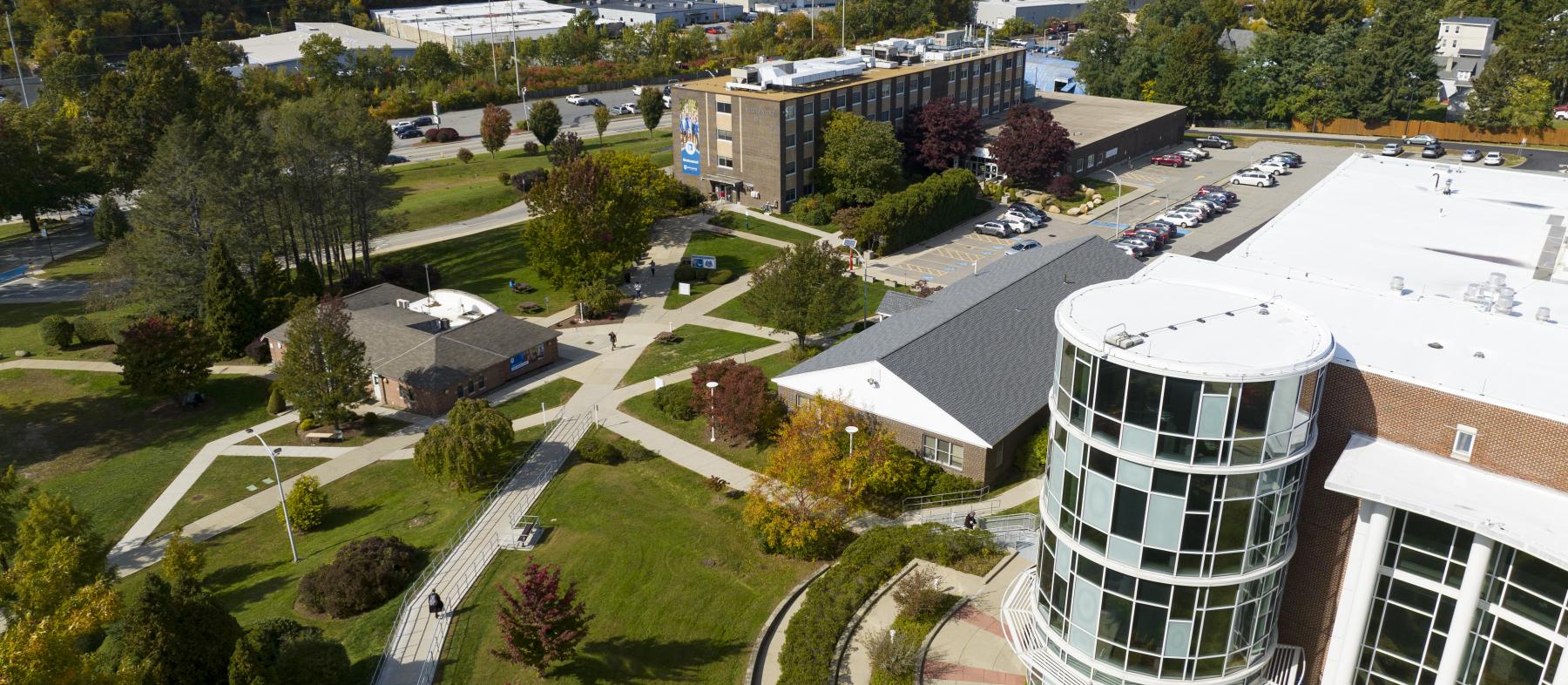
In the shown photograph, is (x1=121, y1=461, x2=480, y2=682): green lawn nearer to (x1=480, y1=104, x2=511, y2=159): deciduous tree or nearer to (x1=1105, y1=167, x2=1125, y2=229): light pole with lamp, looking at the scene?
(x1=1105, y1=167, x2=1125, y2=229): light pole with lamp

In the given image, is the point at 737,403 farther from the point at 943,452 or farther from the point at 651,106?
the point at 651,106

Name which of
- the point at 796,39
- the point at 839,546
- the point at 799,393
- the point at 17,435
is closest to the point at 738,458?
the point at 799,393

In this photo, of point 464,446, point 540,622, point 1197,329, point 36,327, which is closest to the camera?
point 1197,329

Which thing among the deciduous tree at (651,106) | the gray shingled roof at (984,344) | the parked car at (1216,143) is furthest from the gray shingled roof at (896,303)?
the parked car at (1216,143)

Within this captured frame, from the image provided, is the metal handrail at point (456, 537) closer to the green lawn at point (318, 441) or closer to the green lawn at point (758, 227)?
the green lawn at point (318, 441)

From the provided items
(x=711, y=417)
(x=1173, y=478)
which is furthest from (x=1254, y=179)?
(x=1173, y=478)
